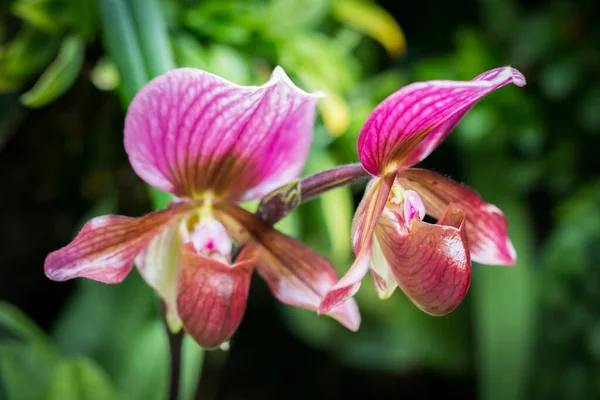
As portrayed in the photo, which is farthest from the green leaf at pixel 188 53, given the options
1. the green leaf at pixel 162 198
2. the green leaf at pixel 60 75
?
the green leaf at pixel 162 198

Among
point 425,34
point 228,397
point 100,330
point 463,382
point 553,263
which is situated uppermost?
point 425,34

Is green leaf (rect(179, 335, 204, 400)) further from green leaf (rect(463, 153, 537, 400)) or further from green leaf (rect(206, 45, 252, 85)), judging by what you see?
green leaf (rect(463, 153, 537, 400))

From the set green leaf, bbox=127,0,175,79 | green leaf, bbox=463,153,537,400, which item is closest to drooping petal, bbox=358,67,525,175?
green leaf, bbox=127,0,175,79

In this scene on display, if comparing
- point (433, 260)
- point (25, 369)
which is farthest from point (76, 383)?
point (433, 260)

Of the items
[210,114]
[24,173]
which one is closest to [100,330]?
[24,173]

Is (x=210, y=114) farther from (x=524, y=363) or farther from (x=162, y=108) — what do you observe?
(x=524, y=363)

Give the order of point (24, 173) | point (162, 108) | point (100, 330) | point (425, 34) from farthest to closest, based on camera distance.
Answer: point (425, 34), point (24, 173), point (100, 330), point (162, 108)
